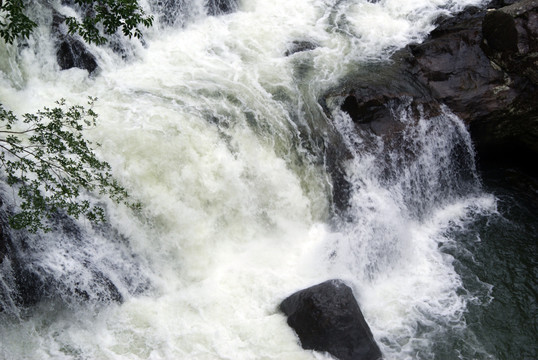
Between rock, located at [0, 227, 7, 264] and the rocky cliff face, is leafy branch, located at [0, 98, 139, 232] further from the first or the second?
the rocky cliff face

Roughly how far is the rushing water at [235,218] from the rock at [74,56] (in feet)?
0.60

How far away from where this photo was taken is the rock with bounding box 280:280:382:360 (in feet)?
28.8

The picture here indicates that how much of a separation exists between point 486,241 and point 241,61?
7687 mm

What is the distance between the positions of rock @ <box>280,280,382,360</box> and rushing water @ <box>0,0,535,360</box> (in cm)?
34

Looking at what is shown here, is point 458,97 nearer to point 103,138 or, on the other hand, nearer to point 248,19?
point 248,19

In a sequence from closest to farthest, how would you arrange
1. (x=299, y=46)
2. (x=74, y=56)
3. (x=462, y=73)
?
1. (x=74, y=56)
2. (x=462, y=73)
3. (x=299, y=46)

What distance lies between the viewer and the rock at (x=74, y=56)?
39.0 feet

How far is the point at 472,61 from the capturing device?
43.0ft

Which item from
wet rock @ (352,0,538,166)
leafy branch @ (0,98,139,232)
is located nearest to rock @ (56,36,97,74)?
leafy branch @ (0,98,139,232)

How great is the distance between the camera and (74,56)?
12.0 metres

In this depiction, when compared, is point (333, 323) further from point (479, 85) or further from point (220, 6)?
point (220, 6)

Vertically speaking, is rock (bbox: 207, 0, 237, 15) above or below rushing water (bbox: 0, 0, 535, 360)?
above

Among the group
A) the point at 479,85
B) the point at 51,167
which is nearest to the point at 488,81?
the point at 479,85

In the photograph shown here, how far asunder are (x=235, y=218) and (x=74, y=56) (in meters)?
5.65
